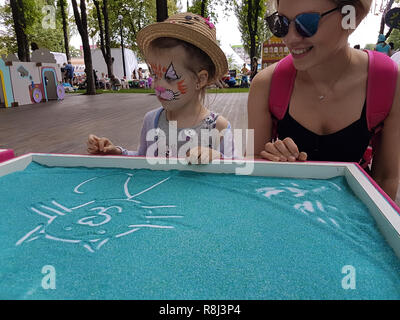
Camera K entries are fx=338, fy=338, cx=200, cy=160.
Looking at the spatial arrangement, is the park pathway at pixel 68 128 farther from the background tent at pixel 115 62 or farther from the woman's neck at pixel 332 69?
the background tent at pixel 115 62

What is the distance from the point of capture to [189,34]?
1567mm

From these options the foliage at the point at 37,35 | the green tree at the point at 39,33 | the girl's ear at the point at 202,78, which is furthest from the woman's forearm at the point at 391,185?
the foliage at the point at 37,35

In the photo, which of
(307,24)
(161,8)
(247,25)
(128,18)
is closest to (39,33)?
(128,18)

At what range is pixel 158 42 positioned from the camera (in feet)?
5.46

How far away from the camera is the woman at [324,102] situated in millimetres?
1219

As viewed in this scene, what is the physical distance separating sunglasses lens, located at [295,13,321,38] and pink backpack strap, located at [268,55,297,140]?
1.13 ft

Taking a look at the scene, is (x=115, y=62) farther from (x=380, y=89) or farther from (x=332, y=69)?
(x=380, y=89)

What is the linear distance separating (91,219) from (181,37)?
38.7 inches

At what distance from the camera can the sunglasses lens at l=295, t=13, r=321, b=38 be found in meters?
1.17

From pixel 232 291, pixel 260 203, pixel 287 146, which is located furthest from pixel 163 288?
pixel 287 146

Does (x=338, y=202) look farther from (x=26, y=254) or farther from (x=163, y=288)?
(x=26, y=254)

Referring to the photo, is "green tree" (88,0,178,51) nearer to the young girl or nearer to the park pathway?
the park pathway
